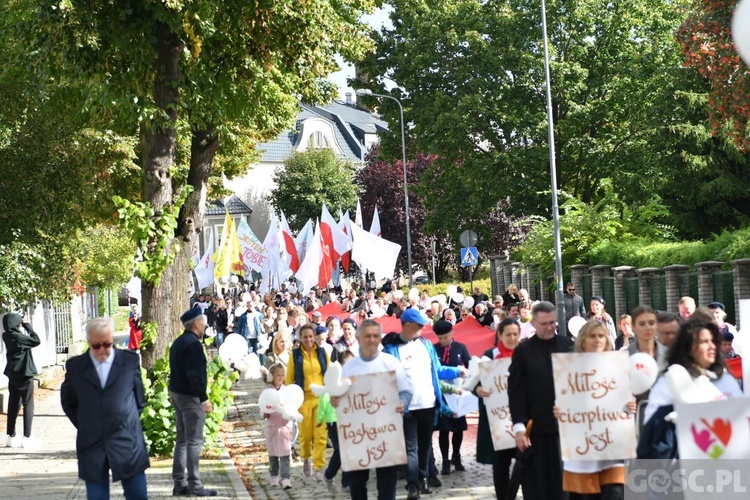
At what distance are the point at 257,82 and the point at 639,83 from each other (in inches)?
1055

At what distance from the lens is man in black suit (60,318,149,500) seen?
28.5 feet

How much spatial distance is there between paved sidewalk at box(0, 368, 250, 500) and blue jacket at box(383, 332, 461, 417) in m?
2.05

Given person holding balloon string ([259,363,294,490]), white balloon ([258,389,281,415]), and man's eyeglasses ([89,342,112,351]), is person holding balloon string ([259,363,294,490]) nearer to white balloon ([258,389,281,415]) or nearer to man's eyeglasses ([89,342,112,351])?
white balloon ([258,389,281,415])

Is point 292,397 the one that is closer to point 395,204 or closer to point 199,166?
point 199,166

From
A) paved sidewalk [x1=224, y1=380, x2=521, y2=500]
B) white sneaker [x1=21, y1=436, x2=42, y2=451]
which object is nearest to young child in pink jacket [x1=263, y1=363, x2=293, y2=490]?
paved sidewalk [x1=224, y1=380, x2=521, y2=500]

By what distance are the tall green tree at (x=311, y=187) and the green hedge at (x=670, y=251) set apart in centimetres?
5208

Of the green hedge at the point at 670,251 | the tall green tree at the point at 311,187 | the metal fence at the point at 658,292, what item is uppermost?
the tall green tree at the point at 311,187

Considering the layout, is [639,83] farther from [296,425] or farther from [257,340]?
[296,425]

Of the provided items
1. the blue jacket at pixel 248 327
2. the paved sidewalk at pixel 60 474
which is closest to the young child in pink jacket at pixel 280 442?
the paved sidewalk at pixel 60 474

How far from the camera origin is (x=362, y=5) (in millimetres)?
23109

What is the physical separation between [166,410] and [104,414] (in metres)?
5.52

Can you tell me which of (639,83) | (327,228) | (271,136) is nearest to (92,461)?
(271,136)

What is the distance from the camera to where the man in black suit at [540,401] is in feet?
27.0

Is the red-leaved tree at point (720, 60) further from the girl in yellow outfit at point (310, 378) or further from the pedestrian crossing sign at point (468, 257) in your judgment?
the pedestrian crossing sign at point (468, 257)
